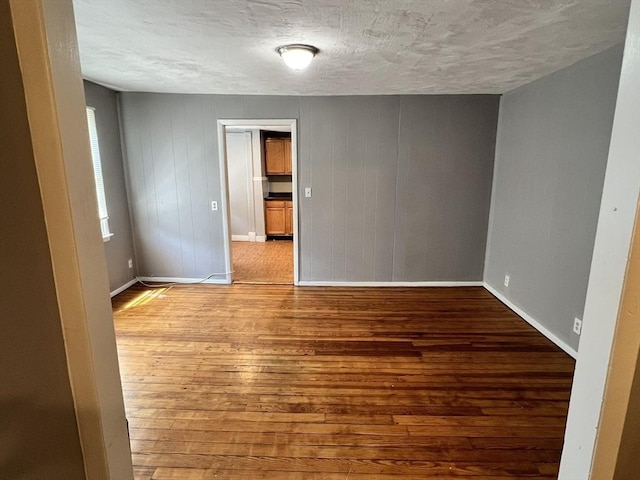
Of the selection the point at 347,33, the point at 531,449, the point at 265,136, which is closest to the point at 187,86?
the point at 347,33

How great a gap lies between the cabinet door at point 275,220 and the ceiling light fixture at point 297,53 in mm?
4677

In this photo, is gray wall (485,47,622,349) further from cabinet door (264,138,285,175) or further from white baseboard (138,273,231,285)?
cabinet door (264,138,285,175)

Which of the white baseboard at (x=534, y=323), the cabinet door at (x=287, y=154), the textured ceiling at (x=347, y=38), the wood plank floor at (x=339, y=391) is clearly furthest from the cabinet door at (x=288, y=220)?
the white baseboard at (x=534, y=323)

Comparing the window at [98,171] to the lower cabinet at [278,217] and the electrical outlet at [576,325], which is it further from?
the electrical outlet at [576,325]

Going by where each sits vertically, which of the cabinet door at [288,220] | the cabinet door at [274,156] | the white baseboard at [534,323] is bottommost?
the white baseboard at [534,323]

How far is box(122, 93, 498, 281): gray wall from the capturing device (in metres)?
3.92

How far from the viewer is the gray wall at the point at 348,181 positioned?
3920 millimetres

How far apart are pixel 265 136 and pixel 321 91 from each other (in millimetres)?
3399

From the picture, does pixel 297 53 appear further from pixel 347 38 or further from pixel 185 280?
pixel 185 280

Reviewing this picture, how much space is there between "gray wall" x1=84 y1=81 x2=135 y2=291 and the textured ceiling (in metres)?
0.42

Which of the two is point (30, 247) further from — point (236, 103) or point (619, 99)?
point (236, 103)

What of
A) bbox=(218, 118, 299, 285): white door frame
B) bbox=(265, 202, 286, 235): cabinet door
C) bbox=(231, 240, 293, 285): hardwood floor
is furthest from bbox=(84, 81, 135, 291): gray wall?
bbox=(265, 202, 286, 235): cabinet door

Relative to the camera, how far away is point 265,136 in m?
6.82

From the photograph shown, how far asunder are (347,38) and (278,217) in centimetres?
505
